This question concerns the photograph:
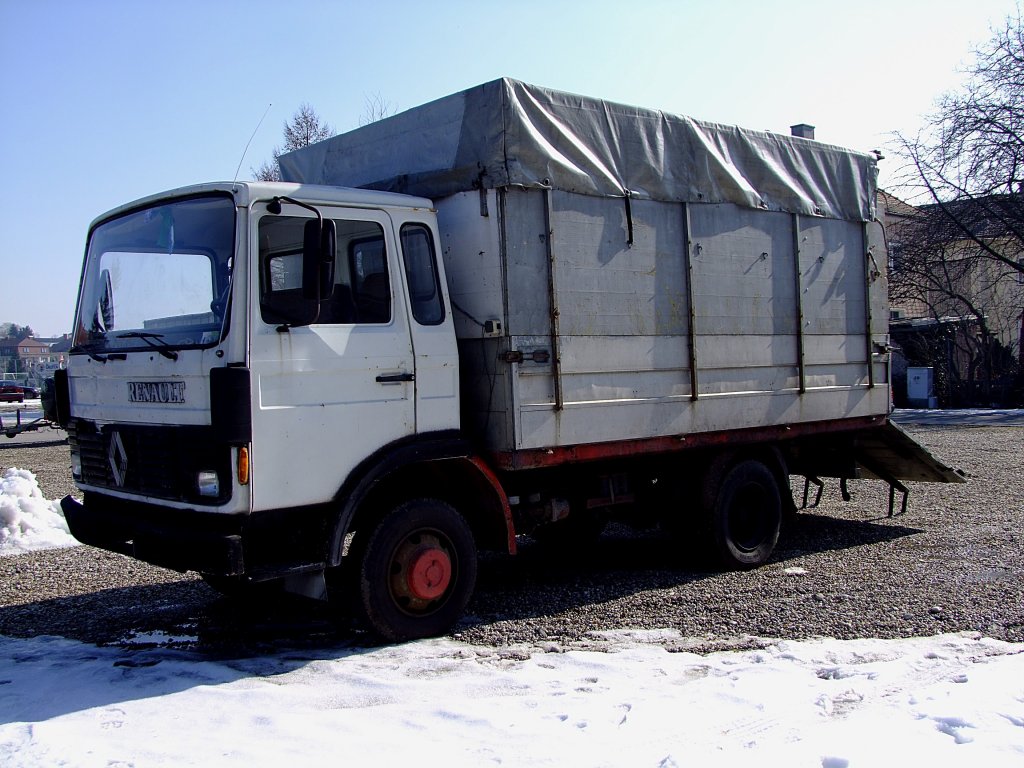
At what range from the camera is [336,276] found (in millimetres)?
5289

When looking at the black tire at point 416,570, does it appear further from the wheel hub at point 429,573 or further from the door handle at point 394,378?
the door handle at point 394,378

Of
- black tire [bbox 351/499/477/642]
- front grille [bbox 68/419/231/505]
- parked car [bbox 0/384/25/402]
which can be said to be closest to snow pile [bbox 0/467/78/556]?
front grille [bbox 68/419/231/505]

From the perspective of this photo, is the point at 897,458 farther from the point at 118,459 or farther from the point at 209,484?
the point at 118,459

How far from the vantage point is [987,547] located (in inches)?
305

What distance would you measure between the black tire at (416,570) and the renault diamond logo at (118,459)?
143cm

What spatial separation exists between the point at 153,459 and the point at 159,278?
3.56 ft

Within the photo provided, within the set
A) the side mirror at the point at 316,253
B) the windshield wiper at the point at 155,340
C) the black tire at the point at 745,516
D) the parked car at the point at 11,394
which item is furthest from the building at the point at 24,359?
the side mirror at the point at 316,253

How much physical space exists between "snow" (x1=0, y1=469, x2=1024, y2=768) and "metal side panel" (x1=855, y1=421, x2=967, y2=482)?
11.8ft

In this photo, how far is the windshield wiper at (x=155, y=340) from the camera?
5059 mm

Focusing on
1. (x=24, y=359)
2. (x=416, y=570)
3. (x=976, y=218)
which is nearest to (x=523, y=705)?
(x=416, y=570)

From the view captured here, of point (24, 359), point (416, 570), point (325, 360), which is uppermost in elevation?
point (24, 359)

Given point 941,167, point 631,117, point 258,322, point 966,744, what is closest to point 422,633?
point 258,322

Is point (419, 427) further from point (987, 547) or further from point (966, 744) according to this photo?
point (987, 547)

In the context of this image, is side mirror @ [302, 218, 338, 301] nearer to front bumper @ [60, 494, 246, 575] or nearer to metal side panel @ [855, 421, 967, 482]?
front bumper @ [60, 494, 246, 575]
